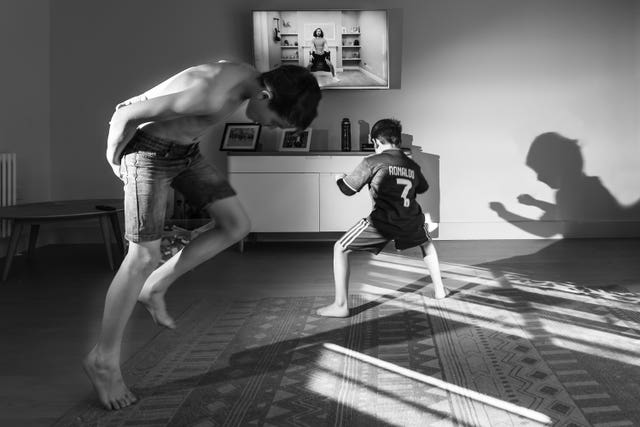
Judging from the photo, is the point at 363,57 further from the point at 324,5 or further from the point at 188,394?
the point at 188,394

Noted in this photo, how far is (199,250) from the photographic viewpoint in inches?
77.9

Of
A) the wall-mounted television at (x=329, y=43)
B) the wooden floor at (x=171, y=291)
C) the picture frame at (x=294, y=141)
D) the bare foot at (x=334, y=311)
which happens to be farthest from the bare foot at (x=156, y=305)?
the wall-mounted television at (x=329, y=43)

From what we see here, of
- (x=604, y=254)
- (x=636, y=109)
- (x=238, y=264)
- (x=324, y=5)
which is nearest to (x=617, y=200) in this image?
(x=636, y=109)

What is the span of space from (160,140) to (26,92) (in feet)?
12.6

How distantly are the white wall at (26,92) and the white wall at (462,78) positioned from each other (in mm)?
108

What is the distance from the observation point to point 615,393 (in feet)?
5.85

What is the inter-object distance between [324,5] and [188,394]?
13.5 feet

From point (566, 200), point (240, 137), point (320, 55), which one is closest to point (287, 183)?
point (240, 137)

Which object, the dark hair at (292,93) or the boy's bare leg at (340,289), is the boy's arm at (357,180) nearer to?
the boy's bare leg at (340,289)

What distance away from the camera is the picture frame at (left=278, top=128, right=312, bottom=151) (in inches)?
203

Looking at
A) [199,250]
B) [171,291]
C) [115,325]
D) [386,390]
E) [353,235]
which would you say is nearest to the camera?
[115,325]

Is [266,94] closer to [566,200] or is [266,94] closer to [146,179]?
[146,179]

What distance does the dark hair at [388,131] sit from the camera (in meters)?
3.05

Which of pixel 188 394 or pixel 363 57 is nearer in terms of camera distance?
pixel 188 394
